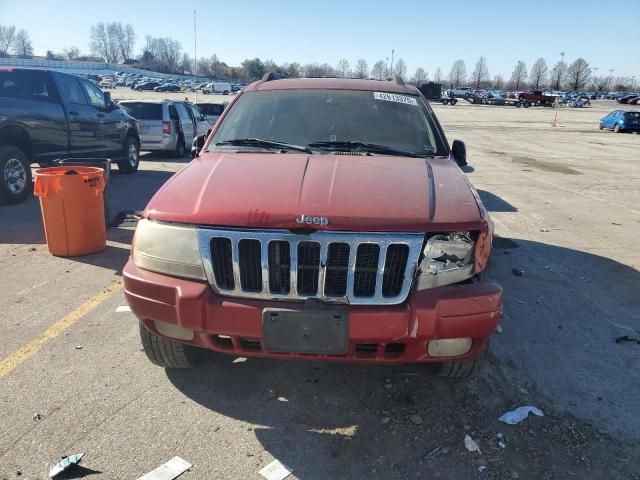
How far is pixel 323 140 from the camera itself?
3873 mm

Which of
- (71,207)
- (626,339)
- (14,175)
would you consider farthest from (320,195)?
(14,175)

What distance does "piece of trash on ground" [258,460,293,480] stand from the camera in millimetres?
2477

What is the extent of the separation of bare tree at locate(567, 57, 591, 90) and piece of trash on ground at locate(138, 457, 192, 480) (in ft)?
493

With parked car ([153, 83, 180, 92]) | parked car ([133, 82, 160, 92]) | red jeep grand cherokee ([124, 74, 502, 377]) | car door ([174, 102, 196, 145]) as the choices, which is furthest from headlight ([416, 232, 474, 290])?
parked car ([133, 82, 160, 92])

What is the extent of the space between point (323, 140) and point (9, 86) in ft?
22.9

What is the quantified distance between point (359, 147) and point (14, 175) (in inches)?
260

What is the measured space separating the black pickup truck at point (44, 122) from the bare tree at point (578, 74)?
144755 millimetres

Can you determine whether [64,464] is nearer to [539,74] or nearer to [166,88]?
[166,88]

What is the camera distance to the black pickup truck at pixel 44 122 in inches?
311

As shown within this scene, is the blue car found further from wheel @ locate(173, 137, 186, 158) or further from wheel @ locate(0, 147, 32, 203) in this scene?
wheel @ locate(0, 147, 32, 203)

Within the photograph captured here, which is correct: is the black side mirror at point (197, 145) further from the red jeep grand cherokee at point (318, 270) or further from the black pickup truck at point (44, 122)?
the black pickup truck at point (44, 122)

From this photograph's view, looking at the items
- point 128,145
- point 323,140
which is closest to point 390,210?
point 323,140

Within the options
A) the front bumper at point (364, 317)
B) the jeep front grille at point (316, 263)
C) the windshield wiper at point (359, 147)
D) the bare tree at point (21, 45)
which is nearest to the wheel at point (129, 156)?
the windshield wiper at point (359, 147)

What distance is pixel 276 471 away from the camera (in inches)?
99.2
